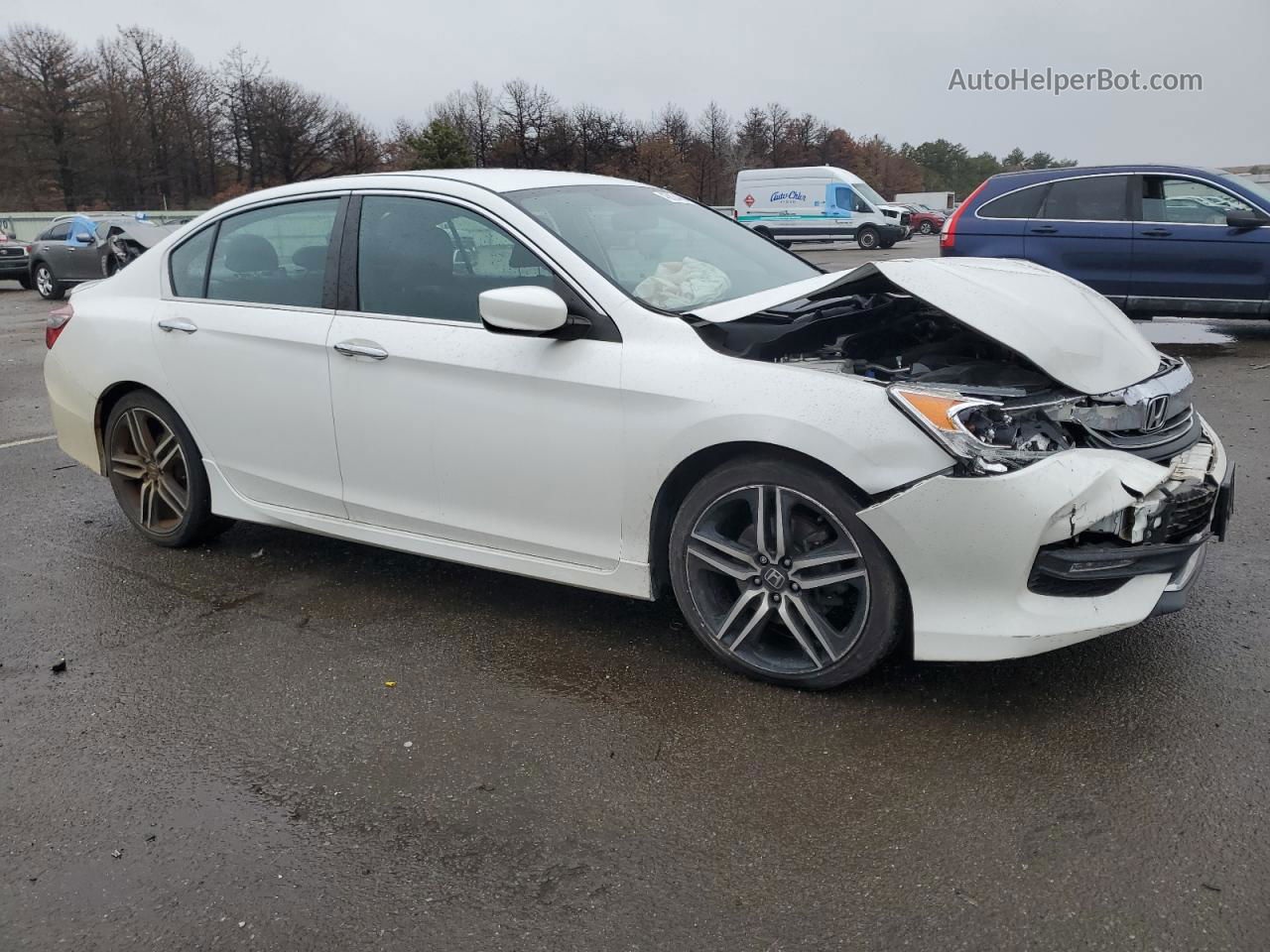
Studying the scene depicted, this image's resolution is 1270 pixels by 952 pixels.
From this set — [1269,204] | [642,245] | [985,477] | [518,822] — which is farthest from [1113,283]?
[518,822]

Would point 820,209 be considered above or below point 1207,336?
above

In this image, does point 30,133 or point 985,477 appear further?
point 30,133

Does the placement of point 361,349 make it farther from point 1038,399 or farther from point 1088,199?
point 1088,199

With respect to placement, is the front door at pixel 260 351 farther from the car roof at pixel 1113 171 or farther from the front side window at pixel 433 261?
the car roof at pixel 1113 171

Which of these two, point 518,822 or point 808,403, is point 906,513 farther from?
point 518,822

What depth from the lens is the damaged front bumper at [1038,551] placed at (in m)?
2.99

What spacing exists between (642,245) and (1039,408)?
165cm

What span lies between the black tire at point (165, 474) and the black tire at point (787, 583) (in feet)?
8.07

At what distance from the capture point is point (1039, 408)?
10.5ft

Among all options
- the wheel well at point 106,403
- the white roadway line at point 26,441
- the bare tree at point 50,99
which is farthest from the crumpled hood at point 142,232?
the bare tree at point 50,99

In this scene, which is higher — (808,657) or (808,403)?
(808,403)

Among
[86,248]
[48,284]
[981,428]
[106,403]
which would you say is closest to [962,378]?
[981,428]

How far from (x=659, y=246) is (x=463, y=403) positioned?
39.7 inches

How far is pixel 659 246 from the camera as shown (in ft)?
13.8
